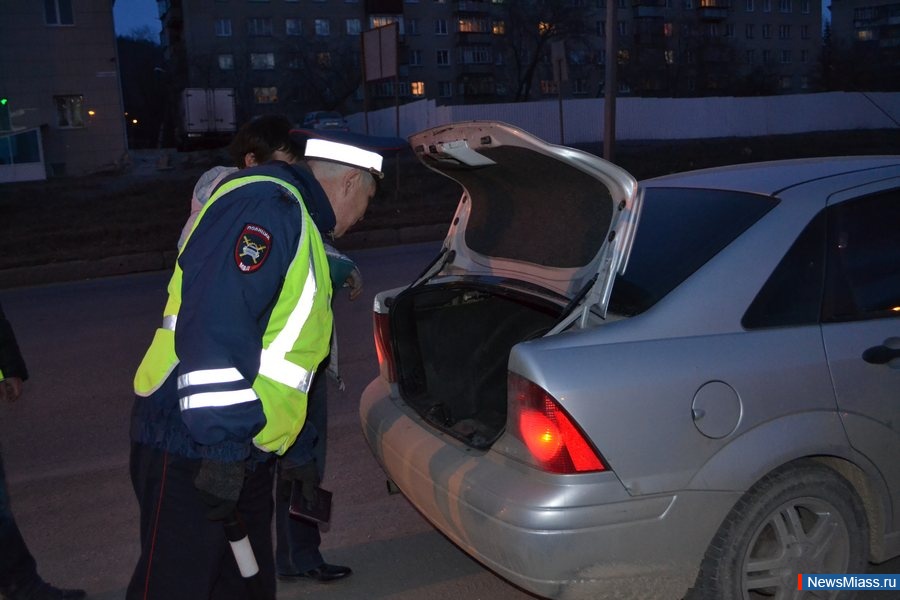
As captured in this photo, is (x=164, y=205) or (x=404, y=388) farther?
(x=164, y=205)

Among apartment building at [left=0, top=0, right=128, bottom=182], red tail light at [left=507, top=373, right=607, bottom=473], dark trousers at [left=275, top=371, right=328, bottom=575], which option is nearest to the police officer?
red tail light at [left=507, top=373, right=607, bottom=473]

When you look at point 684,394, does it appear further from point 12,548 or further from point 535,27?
point 535,27

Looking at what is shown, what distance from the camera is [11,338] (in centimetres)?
374

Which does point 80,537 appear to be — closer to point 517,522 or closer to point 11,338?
point 11,338

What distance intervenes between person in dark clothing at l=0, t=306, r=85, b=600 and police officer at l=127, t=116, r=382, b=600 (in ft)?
4.24


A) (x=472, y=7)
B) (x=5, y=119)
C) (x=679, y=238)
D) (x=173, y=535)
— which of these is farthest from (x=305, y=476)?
(x=472, y=7)

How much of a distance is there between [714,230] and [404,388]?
153 centimetres

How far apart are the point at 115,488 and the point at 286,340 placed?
10.1 ft

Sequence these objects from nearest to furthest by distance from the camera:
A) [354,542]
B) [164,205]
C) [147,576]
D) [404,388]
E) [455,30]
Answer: [147,576] → [404,388] → [354,542] → [164,205] → [455,30]

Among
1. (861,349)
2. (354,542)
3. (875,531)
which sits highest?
(861,349)

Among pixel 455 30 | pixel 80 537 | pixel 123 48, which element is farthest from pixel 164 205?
pixel 123 48

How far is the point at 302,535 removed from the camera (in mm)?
3939

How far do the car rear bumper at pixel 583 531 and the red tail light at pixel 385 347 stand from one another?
1.04 m

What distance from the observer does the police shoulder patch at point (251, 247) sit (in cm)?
235
